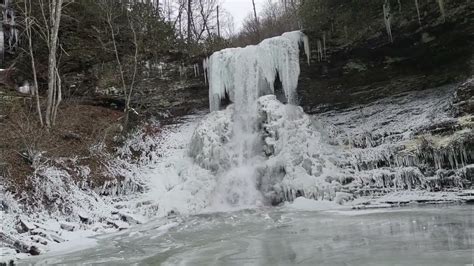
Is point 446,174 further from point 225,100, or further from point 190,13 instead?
point 190,13

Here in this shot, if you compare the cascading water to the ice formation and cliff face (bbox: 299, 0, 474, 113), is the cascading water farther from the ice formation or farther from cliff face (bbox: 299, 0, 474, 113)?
cliff face (bbox: 299, 0, 474, 113)

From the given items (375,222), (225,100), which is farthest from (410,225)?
(225,100)

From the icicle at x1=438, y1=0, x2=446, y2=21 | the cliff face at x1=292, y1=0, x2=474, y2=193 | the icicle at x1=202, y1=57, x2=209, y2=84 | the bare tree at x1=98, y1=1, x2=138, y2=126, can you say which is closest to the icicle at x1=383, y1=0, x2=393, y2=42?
the cliff face at x1=292, y1=0, x2=474, y2=193

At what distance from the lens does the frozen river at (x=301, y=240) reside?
206 inches

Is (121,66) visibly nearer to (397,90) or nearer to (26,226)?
(26,226)

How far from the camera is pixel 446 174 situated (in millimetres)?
10391

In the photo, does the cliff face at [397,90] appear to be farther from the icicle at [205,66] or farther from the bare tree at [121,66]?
the bare tree at [121,66]

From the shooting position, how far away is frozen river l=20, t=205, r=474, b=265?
17.2ft

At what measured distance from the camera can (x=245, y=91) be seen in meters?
15.9

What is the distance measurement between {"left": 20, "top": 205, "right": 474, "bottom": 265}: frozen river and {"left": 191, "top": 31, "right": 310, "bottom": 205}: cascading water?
352 centimetres

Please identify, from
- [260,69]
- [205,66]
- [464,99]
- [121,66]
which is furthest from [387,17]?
[121,66]

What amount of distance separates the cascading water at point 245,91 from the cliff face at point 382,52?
2.99 feet

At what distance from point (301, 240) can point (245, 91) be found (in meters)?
9.80

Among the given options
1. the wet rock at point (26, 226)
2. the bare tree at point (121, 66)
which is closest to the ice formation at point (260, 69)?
the bare tree at point (121, 66)
